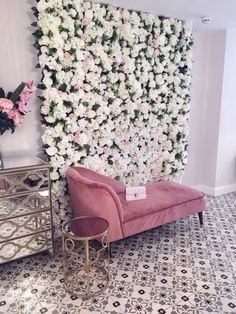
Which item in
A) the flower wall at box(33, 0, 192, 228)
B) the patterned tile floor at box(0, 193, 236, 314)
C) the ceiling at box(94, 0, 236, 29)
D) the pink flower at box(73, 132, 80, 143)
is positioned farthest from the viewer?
the pink flower at box(73, 132, 80, 143)

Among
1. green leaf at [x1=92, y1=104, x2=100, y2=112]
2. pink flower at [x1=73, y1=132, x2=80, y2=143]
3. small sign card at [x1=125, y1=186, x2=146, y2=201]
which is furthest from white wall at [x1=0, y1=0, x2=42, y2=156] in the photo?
small sign card at [x1=125, y1=186, x2=146, y2=201]

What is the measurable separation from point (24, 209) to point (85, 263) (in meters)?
0.72

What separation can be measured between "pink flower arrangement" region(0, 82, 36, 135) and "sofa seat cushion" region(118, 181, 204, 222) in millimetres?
1316

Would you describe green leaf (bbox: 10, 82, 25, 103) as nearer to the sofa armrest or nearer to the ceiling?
the sofa armrest

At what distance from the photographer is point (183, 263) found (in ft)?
8.66

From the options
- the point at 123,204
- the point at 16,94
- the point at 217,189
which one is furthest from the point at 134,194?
the point at 217,189

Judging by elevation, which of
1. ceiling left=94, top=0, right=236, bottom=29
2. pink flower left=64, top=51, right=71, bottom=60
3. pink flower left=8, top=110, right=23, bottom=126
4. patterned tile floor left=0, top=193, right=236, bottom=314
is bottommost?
patterned tile floor left=0, top=193, right=236, bottom=314

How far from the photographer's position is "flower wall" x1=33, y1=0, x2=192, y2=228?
2.73 m

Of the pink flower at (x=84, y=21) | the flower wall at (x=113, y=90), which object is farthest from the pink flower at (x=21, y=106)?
the pink flower at (x=84, y=21)

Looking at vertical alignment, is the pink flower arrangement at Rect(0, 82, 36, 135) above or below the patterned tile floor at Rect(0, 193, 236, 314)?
above

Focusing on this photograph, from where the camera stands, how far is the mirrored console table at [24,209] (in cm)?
236

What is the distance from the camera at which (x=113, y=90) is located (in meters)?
3.15

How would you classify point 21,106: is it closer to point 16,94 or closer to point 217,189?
point 16,94

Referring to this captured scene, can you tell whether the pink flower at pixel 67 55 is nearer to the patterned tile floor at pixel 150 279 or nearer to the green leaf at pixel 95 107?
the green leaf at pixel 95 107
